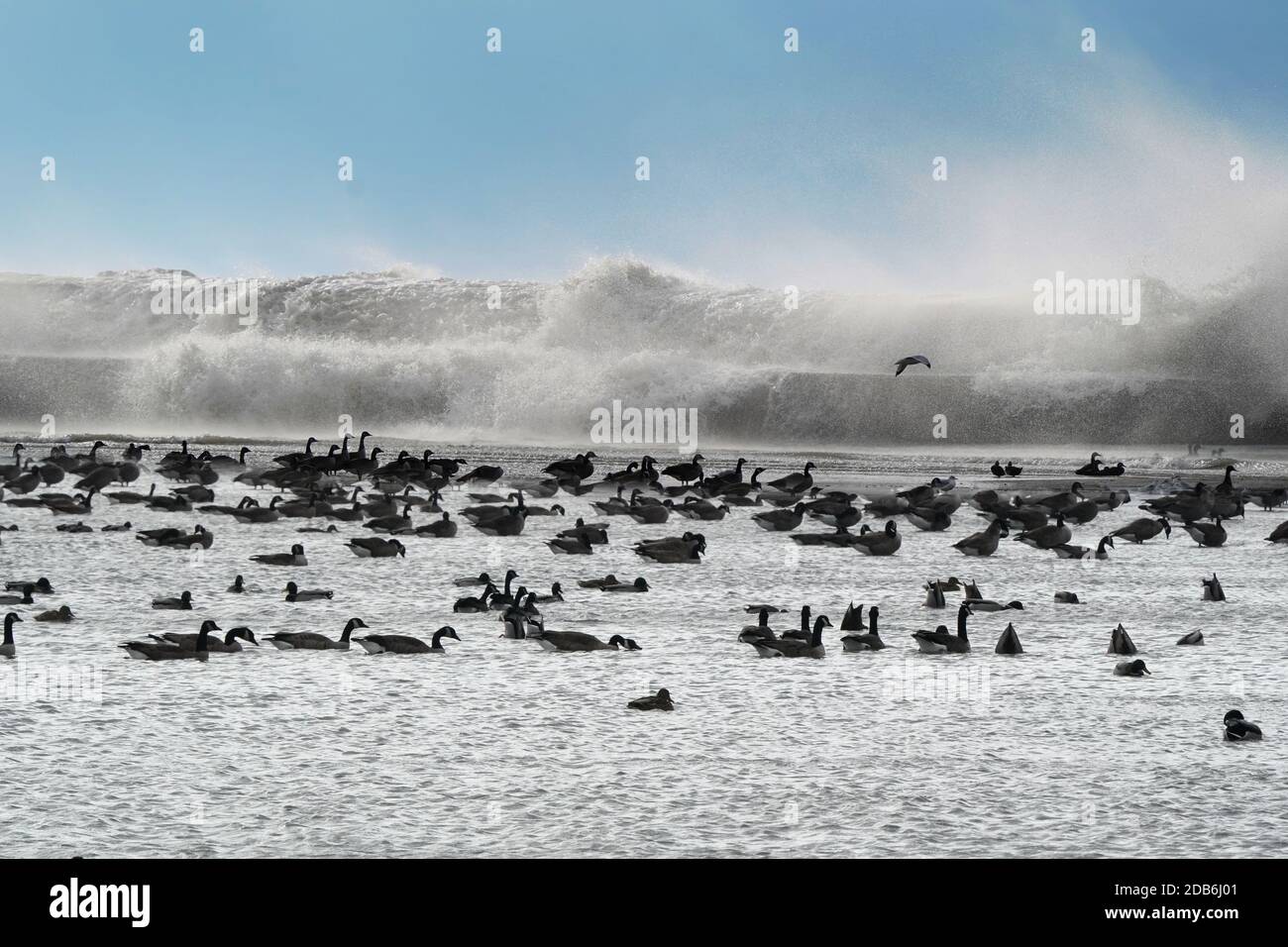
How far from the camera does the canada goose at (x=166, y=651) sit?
10695 mm

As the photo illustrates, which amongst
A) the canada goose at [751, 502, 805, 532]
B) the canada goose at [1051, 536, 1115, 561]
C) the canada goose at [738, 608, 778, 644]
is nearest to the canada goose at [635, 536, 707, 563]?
the canada goose at [751, 502, 805, 532]

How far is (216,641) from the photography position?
1099cm

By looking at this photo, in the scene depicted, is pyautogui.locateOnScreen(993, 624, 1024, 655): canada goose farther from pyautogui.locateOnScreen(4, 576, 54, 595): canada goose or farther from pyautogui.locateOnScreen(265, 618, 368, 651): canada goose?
pyautogui.locateOnScreen(4, 576, 54, 595): canada goose

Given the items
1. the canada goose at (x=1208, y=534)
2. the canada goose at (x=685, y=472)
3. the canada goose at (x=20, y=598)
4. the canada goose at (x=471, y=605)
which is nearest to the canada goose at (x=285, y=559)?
the canada goose at (x=20, y=598)

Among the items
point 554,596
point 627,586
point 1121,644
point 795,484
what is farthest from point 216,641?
point 795,484

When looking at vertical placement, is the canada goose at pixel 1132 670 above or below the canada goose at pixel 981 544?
below

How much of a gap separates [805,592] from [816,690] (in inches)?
175

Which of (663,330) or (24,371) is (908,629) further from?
(24,371)

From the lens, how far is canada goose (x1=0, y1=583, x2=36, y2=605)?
12.8 m

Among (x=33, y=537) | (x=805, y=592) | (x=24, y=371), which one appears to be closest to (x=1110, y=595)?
(x=805, y=592)

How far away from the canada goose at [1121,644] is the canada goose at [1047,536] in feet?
19.8

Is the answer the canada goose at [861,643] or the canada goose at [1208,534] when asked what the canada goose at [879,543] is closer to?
the canada goose at [1208,534]

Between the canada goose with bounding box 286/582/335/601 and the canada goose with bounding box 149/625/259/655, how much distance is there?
6.97 feet

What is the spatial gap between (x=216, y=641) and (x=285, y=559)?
4.73 meters
